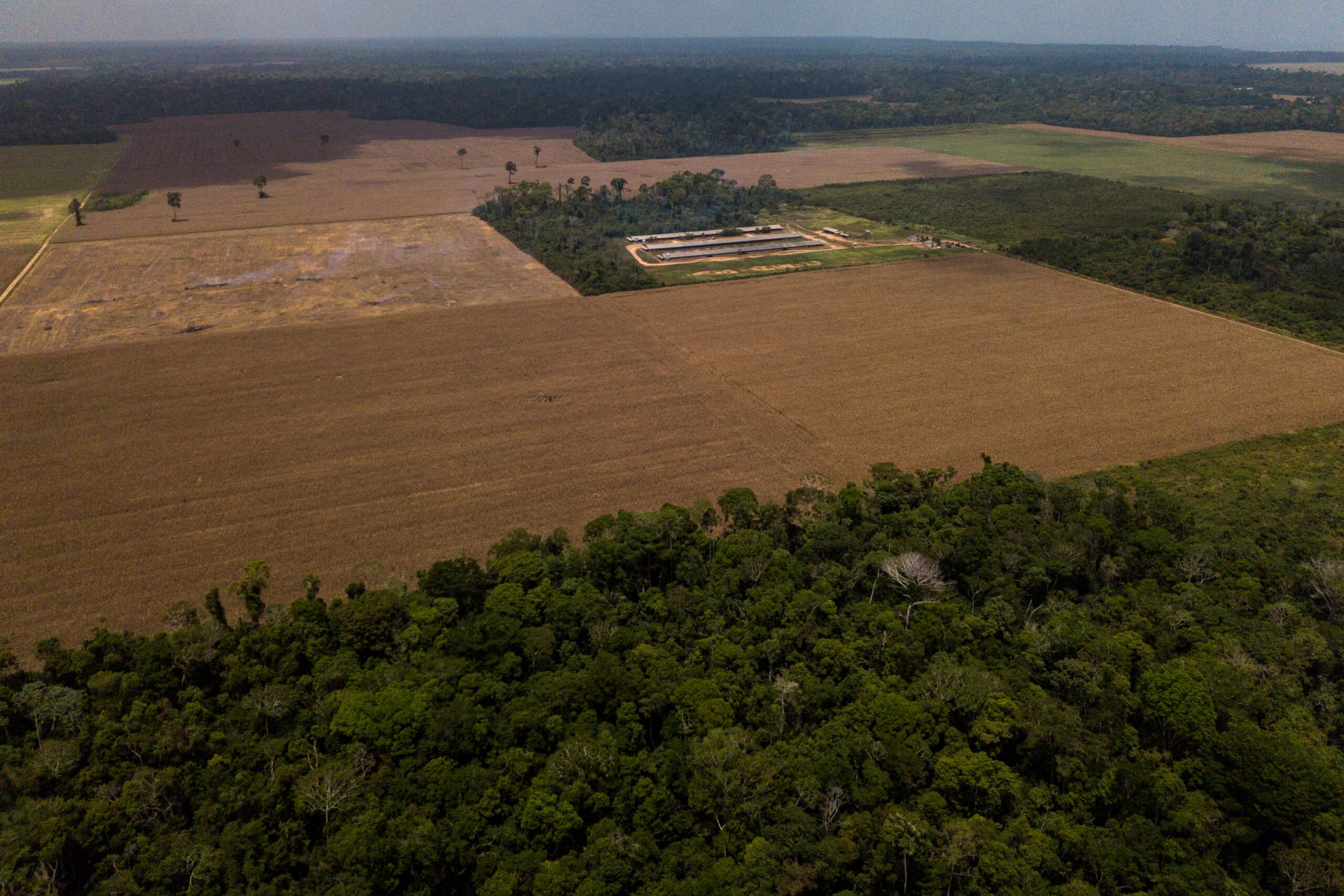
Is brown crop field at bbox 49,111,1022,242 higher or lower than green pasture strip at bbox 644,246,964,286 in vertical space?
higher

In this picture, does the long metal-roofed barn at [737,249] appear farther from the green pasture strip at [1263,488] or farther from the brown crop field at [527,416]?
the green pasture strip at [1263,488]

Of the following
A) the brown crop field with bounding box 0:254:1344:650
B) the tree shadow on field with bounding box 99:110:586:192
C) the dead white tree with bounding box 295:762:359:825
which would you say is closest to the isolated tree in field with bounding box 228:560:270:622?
the brown crop field with bounding box 0:254:1344:650

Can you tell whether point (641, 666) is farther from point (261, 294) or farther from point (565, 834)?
point (261, 294)

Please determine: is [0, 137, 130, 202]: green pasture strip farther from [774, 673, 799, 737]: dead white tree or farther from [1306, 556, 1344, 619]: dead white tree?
[1306, 556, 1344, 619]: dead white tree

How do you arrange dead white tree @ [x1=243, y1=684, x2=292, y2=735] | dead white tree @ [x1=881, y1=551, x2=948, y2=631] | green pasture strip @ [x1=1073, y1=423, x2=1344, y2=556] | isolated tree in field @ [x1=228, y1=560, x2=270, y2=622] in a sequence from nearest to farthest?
dead white tree @ [x1=243, y1=684, x2=292, y2=735], isolated tree in field @ [x1=228, y1=560, x2=270, y2=622], dead white tree @ [x1=881, y1=551, x2=948, y2=631], green pasture strip @ [x1=1073, y1=423, x2=1344, y2=556]

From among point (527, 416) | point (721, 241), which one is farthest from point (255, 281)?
point (721, 241)

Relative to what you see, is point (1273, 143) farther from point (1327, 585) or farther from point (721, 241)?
point (1327, 585)

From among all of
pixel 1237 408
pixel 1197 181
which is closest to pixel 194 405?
pixel 1237 408
